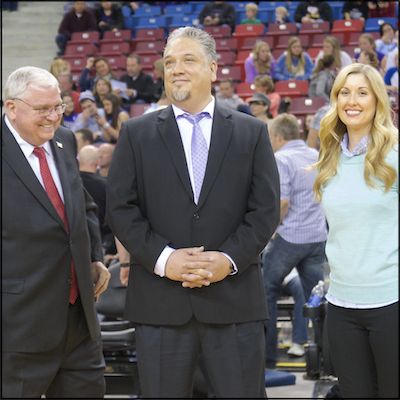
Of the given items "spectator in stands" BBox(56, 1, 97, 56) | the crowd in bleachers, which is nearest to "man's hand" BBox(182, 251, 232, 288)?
the crowd in bleachers

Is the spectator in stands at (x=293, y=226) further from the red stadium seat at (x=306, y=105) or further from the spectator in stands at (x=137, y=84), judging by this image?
the spectator in stands at (x=137, y=84)

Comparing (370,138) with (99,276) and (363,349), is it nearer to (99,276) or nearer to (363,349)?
(363,349)

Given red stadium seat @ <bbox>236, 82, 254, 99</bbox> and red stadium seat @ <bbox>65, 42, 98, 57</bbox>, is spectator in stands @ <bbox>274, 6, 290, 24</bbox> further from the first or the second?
red stadium seat @ <bbox>65, 42, 98, 57</bbox>

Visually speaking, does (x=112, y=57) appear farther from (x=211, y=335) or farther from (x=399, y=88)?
(x=211, y=335)

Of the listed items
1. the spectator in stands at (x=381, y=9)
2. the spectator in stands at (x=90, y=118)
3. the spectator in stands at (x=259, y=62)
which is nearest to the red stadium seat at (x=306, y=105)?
the spectator in stands at (x=259, y=62)

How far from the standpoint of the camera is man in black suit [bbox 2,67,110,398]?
3496 millimetres

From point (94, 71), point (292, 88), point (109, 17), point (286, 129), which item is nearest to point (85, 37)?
point (109, 17)

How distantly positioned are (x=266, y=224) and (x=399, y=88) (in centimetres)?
866

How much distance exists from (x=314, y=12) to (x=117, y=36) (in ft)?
11.1

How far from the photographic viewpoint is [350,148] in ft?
11.9

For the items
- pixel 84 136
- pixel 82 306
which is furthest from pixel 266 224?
pixel 84 136

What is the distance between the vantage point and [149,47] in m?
15.4

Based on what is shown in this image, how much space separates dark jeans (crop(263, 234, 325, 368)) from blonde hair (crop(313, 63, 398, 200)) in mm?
2801

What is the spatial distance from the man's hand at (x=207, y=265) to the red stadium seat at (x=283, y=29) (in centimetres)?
1181
